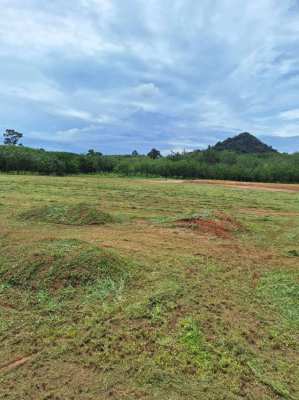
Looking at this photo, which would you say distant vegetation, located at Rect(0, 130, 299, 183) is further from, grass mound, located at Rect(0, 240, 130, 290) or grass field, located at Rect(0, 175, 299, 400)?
grass mound, located at Rect(0, 240, 130, 290)

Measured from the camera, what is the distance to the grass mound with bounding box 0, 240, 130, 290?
427cm

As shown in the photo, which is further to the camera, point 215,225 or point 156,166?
point 156,166

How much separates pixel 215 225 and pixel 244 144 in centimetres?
7685

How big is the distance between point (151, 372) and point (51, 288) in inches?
75.9

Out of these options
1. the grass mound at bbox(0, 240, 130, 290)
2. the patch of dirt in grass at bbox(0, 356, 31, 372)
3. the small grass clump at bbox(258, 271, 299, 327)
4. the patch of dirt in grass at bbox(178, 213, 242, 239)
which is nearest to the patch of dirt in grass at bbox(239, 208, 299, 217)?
the patch of dirt in grass at bbox(178, 213, 242, 239)

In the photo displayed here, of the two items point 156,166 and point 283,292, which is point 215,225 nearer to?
point 283,292

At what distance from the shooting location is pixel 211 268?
17.2 feet

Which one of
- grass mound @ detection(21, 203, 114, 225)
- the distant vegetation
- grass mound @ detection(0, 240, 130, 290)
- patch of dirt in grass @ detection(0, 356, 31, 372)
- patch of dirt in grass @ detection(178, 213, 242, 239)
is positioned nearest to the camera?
patch of dirt in grass @ detection(0, 356, 31, 372)

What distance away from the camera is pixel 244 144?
266 ft

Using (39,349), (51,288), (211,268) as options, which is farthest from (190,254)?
(39,349)

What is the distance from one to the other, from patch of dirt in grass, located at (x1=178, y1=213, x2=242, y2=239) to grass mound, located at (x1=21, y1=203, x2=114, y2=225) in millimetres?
2078

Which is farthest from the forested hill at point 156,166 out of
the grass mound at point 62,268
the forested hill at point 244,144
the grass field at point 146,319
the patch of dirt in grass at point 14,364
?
the patch of dirt in grass at point 14,364

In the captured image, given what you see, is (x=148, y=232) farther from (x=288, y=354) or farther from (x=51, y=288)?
(x=288, y=354)

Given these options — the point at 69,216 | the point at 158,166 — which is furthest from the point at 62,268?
the point at 158,166
